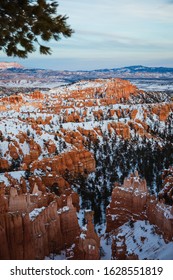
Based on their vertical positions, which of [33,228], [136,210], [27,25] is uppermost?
[27,25]

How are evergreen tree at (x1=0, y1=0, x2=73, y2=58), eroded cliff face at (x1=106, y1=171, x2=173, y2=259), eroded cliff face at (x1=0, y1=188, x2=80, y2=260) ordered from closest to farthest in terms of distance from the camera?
evergreen tree at (x1=0, y1=0, x2=73, y2=58)
eroded cliff face at (x1=0, y1=188, x2=80, y2=260)
eroded cliff face at (x1=106, y1=171, x2=173, y2=259)

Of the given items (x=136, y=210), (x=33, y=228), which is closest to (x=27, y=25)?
(x=33, y=228)

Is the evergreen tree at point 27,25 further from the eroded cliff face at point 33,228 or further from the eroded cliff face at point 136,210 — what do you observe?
the eroded cliff face at point 136,210

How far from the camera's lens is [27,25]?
746cm

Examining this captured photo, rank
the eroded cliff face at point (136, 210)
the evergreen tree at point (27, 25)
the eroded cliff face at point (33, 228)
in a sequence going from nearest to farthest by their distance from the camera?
the evergreen tree at point (27, 25)
the eroded cliff face at point (33, 228)
the eroded cliff face at point (136, 210)

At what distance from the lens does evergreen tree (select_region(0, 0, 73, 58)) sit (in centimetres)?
689

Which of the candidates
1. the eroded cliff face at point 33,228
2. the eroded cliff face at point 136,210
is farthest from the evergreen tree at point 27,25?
the eroded cliff face at point 136,210

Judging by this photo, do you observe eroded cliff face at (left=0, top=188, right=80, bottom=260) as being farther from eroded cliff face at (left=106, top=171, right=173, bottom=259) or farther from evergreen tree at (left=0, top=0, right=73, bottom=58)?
evergreen tree at (left=0, top=0, right=73, bottom=58)

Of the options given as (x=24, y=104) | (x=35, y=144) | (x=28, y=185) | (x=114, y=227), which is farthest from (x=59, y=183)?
(x=24, y=104)

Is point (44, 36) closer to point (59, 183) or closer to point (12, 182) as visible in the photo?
point (12, 182)

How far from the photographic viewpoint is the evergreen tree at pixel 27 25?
22.6ft

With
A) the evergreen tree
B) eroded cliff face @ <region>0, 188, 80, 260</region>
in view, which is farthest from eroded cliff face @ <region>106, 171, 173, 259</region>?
the evergreen tree

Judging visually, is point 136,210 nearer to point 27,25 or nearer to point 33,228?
point 33,228

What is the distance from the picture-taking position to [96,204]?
37.0m
